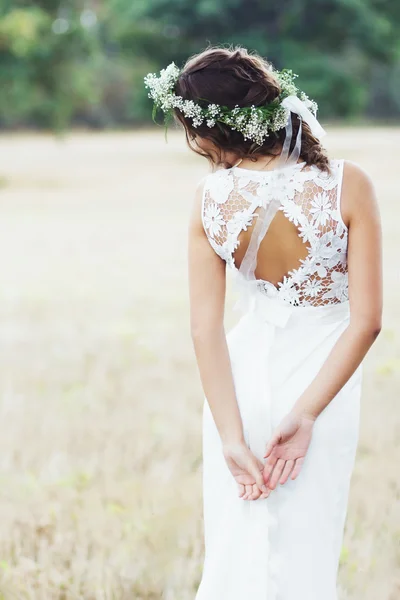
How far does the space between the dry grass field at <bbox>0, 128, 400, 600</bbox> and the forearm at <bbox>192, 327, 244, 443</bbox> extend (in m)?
1.13

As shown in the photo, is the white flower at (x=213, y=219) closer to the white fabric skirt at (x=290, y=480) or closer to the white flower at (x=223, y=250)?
the white flower at (x=223, y=250)

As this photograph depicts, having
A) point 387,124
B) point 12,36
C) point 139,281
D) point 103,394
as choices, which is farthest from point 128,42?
point 103,394

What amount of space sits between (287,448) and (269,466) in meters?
0.06

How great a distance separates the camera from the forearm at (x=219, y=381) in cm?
210

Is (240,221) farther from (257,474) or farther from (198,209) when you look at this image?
(257,474)

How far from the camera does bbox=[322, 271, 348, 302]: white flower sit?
2.09 m

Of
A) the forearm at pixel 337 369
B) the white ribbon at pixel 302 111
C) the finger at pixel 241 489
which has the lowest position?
the finger at pixel 241 489

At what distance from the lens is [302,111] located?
82.0 inches

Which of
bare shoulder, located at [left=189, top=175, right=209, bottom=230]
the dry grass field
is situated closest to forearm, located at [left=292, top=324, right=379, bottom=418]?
bare shoulder, located at [left=189, top=175, right=209, bottom=230]

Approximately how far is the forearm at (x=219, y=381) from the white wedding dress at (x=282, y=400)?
4cm

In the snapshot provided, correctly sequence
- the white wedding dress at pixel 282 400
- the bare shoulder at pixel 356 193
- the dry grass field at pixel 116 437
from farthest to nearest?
the dry grass field at pixel 116 437 < the white wedding dress at pixel 282 400 < the bare shoulder at pixel 356 193

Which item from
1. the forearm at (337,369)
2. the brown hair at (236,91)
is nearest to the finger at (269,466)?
the forearm at (337,369)

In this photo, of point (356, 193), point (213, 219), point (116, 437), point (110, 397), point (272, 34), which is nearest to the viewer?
point (356, 193)

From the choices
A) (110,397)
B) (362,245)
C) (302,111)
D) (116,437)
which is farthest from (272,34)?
(362,245)
